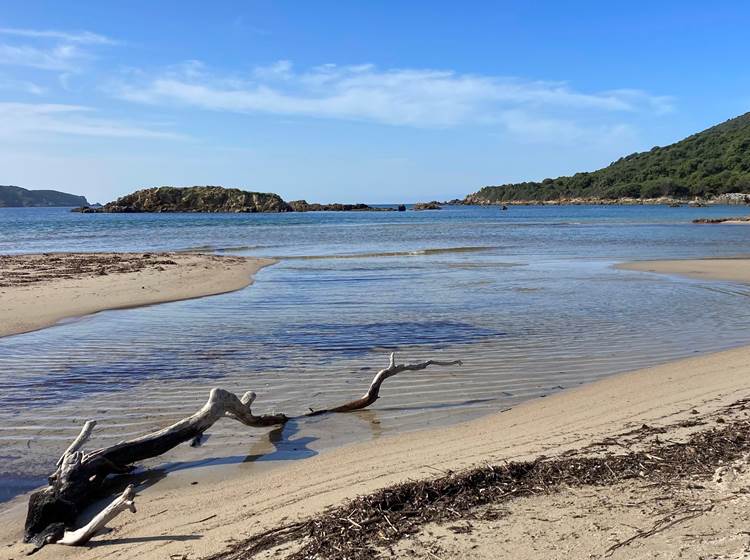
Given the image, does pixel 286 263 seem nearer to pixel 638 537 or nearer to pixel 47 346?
pixel 47 346

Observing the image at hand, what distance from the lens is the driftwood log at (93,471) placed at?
412 centimetres

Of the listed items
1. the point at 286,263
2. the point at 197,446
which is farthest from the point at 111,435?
the point at 286,263

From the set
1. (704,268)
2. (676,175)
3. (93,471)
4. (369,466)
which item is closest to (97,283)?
(93,471)

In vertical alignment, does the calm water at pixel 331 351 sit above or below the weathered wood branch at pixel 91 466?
below

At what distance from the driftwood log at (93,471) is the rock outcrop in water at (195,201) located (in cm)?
12238

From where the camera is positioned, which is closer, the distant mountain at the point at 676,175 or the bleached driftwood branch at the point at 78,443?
the bleached driftwood branch at the point at 78,443

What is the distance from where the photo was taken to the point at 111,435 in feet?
20.6

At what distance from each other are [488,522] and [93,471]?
3.00 m

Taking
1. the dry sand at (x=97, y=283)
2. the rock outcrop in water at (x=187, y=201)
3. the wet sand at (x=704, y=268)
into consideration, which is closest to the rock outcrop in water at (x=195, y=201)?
the rock outcrop in water at (x=187, y=201)

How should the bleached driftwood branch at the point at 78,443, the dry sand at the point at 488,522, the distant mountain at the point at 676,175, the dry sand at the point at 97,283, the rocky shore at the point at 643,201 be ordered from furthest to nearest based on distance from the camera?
the distant mountain at the point at 676,175 → the rocky shore at the point at 643,201 → the dry sand at the point at 97,283 → the bleached driftwood branch at the point at 78,443 → the dry sand at the point at 488,522

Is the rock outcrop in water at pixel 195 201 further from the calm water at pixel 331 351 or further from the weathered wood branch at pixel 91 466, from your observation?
the weathered wood branch at pixel 91 466

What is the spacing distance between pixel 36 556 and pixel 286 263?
77.6 feet

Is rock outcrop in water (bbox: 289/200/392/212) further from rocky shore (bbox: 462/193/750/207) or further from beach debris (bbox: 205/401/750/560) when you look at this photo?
beach debris (bbox: 205/401/750/560)

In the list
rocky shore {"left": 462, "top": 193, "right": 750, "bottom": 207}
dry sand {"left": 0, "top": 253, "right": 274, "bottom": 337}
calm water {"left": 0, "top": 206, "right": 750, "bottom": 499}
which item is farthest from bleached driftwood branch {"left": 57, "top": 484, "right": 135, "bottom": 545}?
rocky shore {"left": 462, "top": 193, "right": 750, "bottom": 207}
